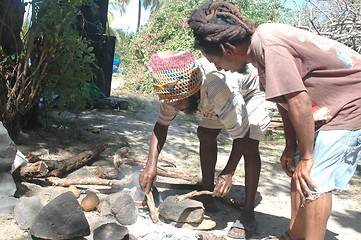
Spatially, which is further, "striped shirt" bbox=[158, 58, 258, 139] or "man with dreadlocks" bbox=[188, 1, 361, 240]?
"striped shirt" bbox=[158, 58, 258, 139]

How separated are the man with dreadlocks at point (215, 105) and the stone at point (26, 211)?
786 mm

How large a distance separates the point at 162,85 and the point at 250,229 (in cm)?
137

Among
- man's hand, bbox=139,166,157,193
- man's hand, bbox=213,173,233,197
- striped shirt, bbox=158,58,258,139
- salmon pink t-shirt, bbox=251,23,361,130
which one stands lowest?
man's hand, bbox=139,166,157,193

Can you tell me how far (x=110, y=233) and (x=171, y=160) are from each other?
2.23 m

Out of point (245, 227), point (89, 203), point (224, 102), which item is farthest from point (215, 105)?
point (89, 203)

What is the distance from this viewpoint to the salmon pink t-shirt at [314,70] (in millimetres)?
1720

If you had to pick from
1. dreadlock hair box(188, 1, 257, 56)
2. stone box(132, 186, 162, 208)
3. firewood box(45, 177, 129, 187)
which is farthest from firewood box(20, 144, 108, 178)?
dreadlock hair box(188, 1, 257, 56)

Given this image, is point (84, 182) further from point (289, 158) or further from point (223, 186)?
point (289, 158)

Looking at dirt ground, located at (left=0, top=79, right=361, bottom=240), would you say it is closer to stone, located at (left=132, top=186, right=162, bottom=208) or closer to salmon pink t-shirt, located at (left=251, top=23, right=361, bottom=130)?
stone, located at (left=132, top=186, right=162, bottom=208)

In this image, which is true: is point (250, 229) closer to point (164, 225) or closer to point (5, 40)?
point (164, 225)

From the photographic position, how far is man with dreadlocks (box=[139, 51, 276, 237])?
7.67 ft

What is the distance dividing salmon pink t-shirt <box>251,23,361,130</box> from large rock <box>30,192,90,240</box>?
4.86ft

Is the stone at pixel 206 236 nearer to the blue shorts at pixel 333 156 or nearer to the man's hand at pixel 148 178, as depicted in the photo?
the man's hand at pixel 148 178

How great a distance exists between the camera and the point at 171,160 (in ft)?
14.6
